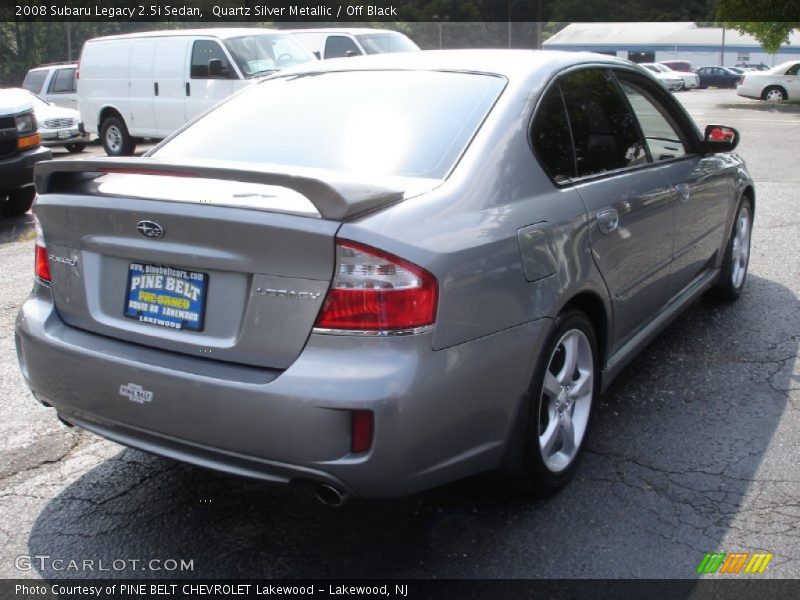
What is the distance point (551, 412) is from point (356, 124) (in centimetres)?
132

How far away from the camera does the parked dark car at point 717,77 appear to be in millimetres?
50812

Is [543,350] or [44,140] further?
[44,140]

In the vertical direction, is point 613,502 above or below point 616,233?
below

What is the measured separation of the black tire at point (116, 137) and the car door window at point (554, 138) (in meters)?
12.0

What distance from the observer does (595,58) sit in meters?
3.91

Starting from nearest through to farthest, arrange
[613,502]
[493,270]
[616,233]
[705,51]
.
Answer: [493,270] → [613,502] → [616,233] → [705,51]

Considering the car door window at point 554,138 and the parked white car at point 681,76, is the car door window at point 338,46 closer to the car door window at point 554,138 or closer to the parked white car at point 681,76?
the car door window at point 554,138

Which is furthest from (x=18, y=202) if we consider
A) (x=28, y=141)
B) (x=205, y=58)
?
(x=205, y=58)

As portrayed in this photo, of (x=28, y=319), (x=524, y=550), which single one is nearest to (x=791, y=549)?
(x=524, y=550)

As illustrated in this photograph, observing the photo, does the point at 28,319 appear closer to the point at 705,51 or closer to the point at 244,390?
the point at 244,390

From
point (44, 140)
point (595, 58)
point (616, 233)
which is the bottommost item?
point (44, 140)

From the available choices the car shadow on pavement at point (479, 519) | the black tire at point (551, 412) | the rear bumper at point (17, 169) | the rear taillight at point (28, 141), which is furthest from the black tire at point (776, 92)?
the black tire at point (551, 412)

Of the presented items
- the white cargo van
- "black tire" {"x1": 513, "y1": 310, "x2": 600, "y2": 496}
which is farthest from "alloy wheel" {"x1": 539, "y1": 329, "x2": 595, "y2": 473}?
the white cargo van

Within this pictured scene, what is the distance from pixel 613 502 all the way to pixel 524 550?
19.3 inches
